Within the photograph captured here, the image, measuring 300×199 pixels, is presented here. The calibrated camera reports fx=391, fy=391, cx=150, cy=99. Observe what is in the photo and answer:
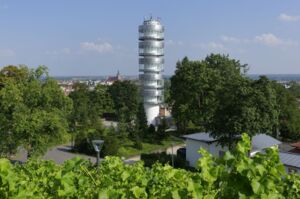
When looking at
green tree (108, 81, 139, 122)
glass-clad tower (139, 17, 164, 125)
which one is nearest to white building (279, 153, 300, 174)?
glass-clad tower (139, 17, 164, 125)

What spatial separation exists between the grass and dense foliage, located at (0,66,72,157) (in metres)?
13.1

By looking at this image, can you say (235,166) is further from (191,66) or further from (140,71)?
(140,71)

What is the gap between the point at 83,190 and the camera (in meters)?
6.13

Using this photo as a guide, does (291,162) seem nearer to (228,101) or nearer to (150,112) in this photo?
(228,101)

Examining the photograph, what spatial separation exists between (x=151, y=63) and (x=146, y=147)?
22875 mm

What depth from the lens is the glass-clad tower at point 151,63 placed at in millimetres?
62969

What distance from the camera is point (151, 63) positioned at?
62.8m

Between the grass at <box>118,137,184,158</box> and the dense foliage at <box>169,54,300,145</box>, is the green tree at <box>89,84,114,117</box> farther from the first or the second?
the grass at <box>118,137,184,158</box>

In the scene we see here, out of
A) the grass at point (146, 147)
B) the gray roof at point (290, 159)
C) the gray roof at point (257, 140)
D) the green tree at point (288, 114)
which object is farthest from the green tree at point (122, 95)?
the gray roof at point (290, 159)

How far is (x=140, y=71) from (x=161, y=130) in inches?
737

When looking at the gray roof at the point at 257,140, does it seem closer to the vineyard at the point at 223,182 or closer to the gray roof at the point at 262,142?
the gray roof at the point at 262,142

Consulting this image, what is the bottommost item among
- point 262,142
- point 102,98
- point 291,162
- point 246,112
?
point 262,142

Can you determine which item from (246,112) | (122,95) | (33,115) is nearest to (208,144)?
(246,112)

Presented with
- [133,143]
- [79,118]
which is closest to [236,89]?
[133,143]
